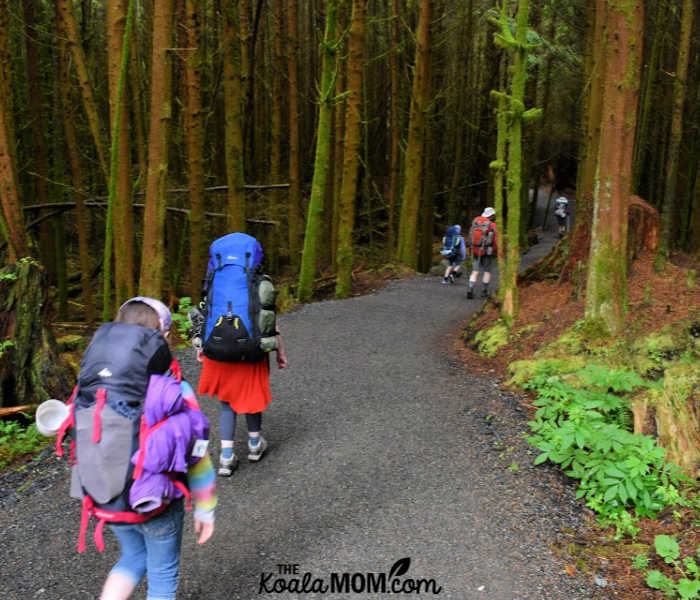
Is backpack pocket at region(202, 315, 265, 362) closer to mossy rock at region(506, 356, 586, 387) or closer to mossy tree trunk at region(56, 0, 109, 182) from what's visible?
mossy rock at region(506, 356, 586, 387)

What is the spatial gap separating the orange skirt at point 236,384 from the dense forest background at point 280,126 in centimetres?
349

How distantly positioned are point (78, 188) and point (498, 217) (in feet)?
27.3

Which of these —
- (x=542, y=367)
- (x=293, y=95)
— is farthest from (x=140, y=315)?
(x=293, y=95)

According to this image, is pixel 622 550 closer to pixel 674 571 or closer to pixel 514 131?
pixel 674 571

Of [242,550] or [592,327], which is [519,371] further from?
[242,550]

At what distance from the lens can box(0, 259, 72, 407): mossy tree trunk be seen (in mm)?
6188

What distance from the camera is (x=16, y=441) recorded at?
5.47m

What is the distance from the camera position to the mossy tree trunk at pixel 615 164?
6.29 metres

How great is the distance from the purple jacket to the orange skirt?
2011 mm

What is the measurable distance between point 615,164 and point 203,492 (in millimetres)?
5917

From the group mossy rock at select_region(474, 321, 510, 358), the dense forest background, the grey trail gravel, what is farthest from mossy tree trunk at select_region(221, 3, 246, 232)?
the grey trail gravel

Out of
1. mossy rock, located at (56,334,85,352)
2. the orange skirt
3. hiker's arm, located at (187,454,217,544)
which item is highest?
hiker's arm, located at (187,454,217,544)

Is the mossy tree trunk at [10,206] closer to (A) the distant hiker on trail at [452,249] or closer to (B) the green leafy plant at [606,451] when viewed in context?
(B) the green leafy plant at [606,451]

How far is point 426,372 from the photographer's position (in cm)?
718
